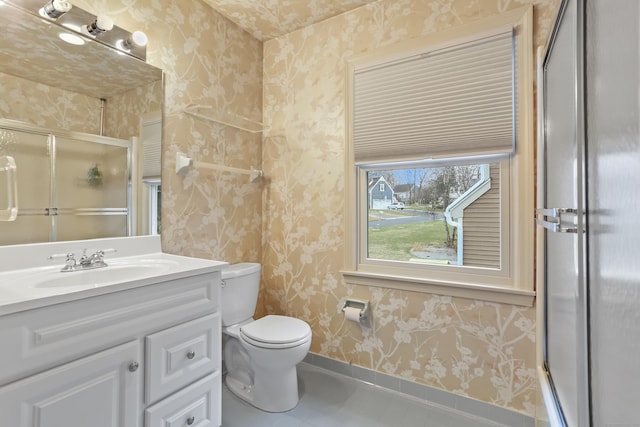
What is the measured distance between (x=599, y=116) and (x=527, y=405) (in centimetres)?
153

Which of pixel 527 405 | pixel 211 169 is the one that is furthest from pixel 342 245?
pixel 527 405

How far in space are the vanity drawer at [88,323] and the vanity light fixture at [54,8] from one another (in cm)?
124

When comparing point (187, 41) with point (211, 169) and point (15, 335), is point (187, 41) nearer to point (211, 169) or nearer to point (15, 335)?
point (211, 169)

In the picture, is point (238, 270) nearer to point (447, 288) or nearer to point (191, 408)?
point (191, 408)

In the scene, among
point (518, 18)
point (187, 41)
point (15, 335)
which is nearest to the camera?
point (15, 335)

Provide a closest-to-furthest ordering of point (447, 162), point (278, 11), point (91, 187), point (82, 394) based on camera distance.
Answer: point (82, 394), point (91, 187), point (447, 162), point (278, 11)

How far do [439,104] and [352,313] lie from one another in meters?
1.33

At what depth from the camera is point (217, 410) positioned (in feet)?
4.65

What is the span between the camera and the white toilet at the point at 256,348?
165 centimetres

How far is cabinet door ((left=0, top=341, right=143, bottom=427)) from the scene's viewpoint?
2.81 feet

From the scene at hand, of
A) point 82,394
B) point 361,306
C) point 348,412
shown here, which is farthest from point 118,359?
point 361,306

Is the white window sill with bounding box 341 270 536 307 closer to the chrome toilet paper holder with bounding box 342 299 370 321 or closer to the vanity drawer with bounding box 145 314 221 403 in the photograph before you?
the chrome toilet paper holder with bounding box 342 299 370 321

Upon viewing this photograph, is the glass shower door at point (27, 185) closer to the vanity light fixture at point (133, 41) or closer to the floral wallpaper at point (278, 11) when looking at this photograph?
the vanity light fixture at point (133, 41)

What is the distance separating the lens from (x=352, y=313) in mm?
1941
